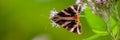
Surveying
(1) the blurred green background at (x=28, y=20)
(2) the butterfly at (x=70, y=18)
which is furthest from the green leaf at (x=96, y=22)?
(1) the blurred green background at (x=28, y=20)

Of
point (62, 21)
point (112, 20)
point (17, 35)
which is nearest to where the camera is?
point (62, 21)

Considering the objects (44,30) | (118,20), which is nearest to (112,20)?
(118,20)

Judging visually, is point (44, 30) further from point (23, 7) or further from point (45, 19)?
point (23, 7)

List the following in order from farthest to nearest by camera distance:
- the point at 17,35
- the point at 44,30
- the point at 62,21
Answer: the point at 17,35, the point at 44,30, the point at 62,21

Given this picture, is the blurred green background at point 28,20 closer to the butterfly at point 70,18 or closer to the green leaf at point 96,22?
the green leaf at point 96,22

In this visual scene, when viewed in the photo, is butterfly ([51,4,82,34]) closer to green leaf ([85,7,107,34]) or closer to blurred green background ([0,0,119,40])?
green leaf ([85,7,107,34])

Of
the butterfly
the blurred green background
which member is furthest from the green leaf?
the blurred green background

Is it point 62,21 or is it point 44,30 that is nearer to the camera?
point 62,21
